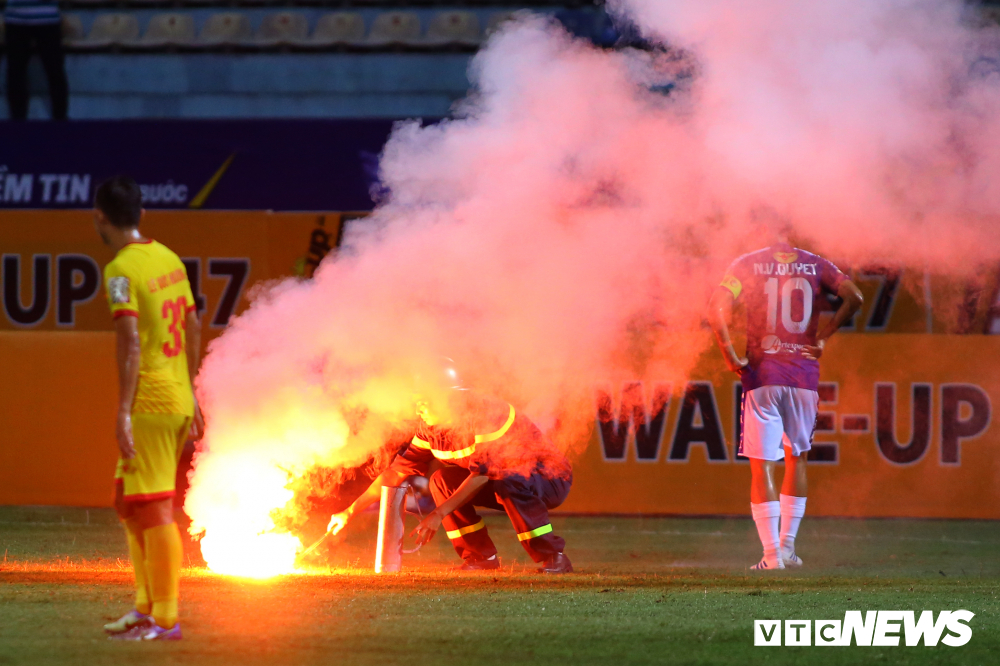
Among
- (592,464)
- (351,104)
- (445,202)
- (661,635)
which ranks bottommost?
(661,635)

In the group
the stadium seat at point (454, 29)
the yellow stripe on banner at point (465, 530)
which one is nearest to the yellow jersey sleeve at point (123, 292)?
the yellow stripe on banner at point (465, 530)

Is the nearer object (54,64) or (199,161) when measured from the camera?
(199,161)

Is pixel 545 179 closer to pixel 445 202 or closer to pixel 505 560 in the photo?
pixel 445 202

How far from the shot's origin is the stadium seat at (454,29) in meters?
15.8

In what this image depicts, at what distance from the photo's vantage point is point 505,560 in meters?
8.16

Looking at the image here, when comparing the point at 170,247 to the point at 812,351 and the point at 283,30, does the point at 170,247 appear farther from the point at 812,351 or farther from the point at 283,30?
the point at 812,351

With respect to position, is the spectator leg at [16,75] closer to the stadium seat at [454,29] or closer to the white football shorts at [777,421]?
the stadium seat at [454,29]

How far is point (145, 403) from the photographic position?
16.1 ft

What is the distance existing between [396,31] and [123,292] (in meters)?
11.8

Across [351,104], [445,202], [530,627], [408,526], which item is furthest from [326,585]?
[351,104]

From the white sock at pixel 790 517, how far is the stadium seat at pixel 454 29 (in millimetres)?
9101

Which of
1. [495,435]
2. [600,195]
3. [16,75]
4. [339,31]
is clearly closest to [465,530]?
[495,435]

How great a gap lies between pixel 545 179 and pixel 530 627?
3662mm

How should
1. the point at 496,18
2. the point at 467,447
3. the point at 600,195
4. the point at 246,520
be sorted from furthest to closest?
the point at 496,18 → the point at 600,195 → the point at 467,447 → the point at 246,520
